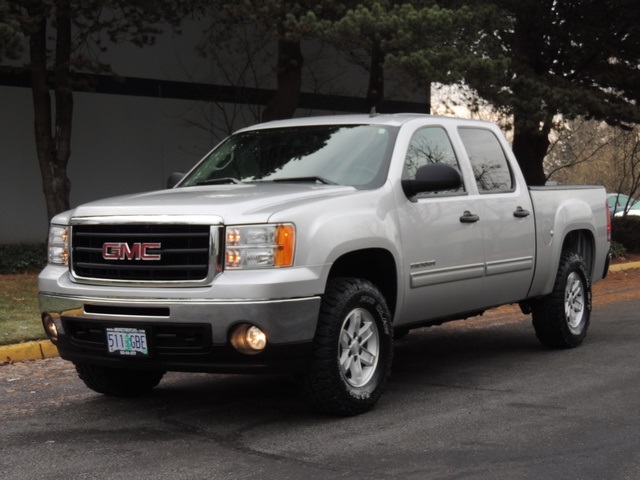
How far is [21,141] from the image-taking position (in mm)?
18047

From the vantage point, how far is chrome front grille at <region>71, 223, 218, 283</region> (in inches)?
243

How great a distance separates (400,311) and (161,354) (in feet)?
5.81

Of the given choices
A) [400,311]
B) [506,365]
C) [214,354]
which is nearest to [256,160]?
[400,311]

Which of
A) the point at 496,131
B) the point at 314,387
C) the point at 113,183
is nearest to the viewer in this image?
the point at 314,387

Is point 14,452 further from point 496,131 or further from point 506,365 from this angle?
point 496,131

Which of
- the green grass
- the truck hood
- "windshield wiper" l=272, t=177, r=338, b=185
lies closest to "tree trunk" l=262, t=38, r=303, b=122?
the green grass

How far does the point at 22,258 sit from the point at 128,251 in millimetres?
10263

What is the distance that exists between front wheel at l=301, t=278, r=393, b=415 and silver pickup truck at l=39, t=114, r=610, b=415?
0.01 meters

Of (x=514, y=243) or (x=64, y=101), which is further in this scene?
(x=64, y=101)

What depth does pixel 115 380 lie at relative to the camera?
7.29 metres

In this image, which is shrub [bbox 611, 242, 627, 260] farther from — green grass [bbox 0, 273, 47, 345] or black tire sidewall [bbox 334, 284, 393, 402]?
black tire sidewall [bbox 334, 284, 393, 402]

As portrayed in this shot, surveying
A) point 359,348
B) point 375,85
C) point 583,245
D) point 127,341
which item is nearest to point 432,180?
point 359,348

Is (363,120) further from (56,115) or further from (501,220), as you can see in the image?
(56,115)

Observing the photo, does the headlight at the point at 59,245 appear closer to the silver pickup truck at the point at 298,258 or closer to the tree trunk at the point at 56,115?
the silver pickup truck at the point at 298,258
